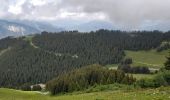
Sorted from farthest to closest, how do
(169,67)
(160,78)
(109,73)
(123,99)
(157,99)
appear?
(109,73) → (169,67) → (160,78) → (123,99) → (157,99)

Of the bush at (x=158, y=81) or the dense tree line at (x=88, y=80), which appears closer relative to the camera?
the bush at (x=158, y=81)

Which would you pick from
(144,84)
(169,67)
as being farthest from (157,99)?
(169,67)

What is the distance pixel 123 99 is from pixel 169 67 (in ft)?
159

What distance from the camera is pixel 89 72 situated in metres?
102

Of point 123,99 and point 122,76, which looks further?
point 122,76

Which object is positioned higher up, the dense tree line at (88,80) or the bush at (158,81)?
the bush at (158,81)

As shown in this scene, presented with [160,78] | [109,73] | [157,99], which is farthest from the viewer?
[109,73]

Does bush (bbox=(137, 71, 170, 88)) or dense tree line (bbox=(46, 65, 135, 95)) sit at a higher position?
bush (bbox=(137, 71, 170, 88))

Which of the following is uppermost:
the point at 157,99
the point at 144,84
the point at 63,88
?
the point at 157,99

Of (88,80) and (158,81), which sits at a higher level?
(158,81)

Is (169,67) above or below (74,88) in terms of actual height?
above

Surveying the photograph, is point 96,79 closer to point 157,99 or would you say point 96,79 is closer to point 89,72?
point 89,72

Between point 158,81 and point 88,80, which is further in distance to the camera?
point 88,80

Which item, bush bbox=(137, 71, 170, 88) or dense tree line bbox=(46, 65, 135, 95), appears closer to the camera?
bush bbox=(137, 71, 170, 88)
